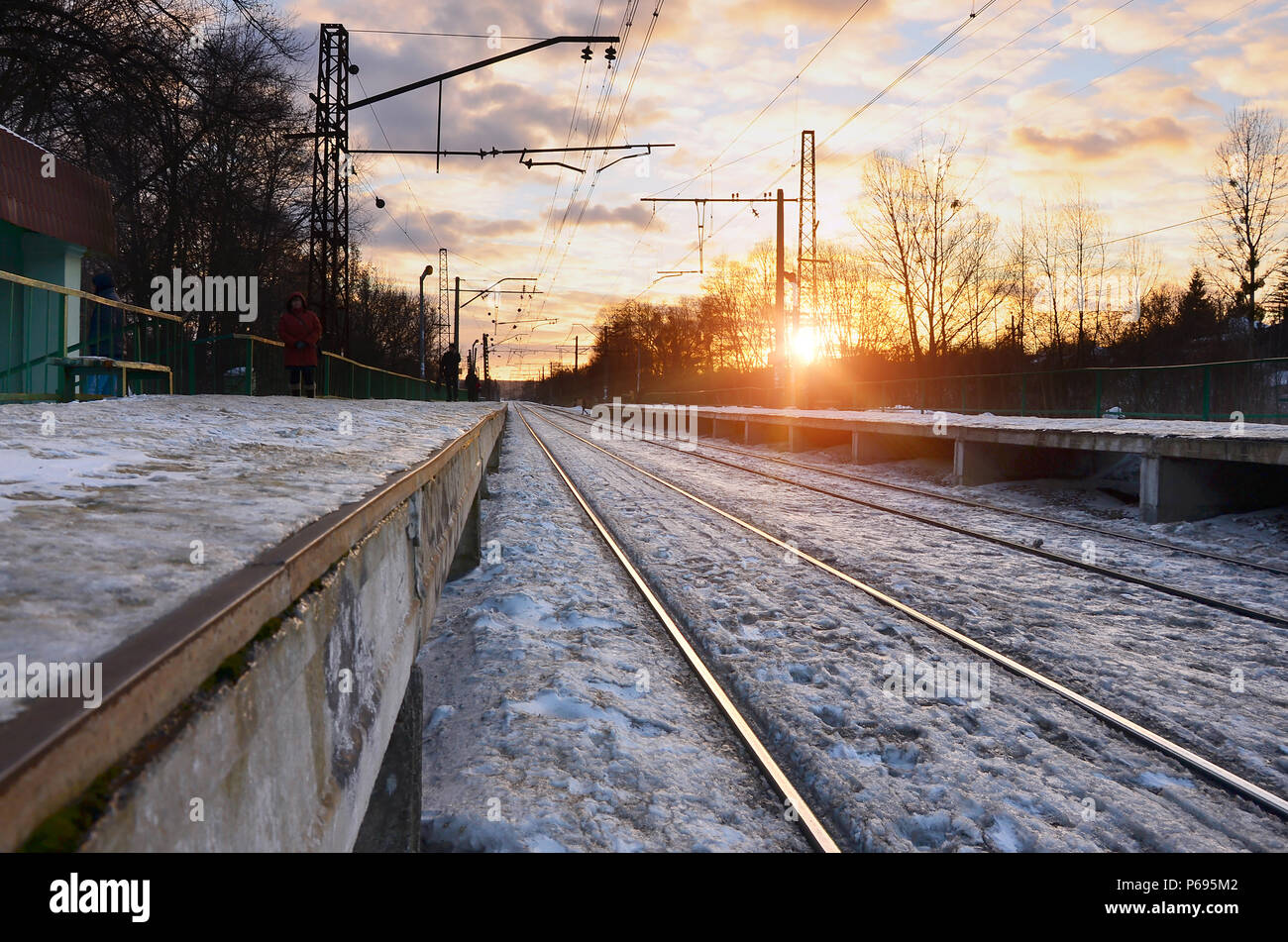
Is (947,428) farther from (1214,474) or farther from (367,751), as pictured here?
(367,751)

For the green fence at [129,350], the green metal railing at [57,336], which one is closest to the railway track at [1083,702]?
the green metal railing at [57,336]

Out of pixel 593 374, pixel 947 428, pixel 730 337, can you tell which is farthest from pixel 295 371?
pixel 593 374

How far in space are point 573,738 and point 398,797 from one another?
130cm

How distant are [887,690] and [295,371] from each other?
51.5 feet

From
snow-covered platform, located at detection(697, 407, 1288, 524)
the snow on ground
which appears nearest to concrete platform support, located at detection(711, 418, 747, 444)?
snow-covered platform, located at detection(697, 407, 1288, 524)

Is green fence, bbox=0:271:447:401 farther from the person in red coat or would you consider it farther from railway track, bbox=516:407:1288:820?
railway track, bbox=516:407:1288:820

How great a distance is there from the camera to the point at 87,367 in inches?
456

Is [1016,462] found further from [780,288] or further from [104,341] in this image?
[104,341]

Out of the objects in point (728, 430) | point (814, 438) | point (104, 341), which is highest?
point (104, 341)

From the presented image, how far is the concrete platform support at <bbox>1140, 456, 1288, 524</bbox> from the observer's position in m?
10.7

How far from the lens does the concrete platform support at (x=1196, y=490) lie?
421 inches

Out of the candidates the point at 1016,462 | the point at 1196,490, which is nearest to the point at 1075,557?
the point at 1196,490

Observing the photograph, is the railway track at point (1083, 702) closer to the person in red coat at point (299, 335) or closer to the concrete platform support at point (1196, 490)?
the concrete platform support at point (1196, 490)
